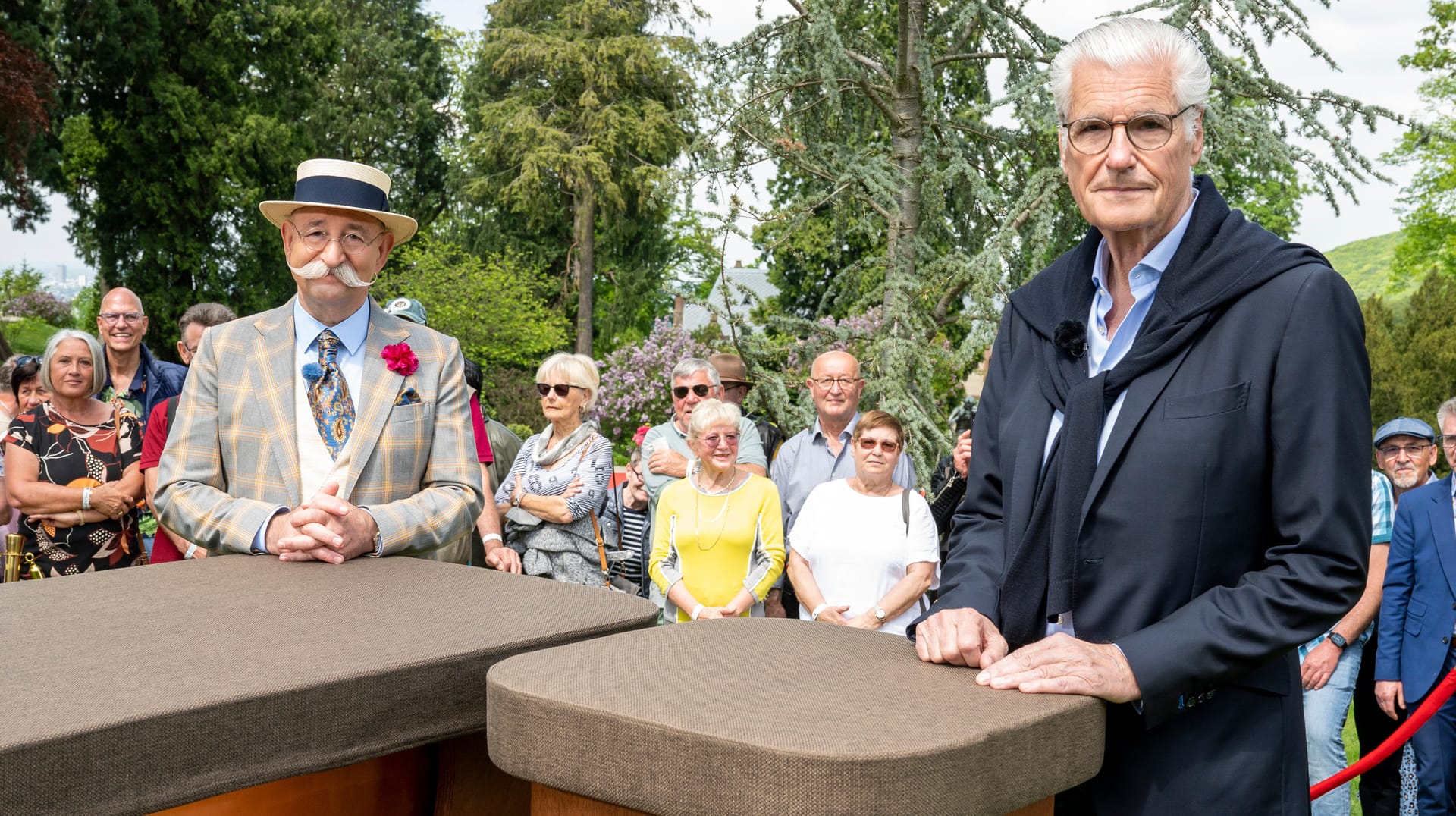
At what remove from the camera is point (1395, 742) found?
13.3ft

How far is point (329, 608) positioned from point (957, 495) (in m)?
4.30

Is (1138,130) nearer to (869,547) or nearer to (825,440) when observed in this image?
(869,547)

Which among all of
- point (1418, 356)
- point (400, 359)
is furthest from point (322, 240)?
point (1418, 356)

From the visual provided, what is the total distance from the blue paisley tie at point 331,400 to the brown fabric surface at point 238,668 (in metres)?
0.62

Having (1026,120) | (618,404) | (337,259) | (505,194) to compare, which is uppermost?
(505,194)

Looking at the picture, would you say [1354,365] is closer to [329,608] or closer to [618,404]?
[329,608]

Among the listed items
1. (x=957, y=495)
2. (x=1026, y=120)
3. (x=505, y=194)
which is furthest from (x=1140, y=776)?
(x=505, y=194)

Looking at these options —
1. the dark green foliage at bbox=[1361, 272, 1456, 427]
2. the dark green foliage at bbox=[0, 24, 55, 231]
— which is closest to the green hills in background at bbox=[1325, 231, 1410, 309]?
the dark green foliage at bbox=[1361, 272, 1456, 427]

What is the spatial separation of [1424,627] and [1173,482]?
4591 mm

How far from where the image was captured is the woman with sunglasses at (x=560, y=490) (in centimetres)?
571

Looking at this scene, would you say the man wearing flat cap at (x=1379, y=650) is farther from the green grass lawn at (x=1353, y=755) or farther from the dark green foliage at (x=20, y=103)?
the dark green foliage at (x=20, y=103)

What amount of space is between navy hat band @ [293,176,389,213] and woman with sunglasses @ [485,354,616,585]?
2840 millimetres

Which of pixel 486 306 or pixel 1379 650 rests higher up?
pixel 486 306

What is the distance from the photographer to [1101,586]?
1742mm
